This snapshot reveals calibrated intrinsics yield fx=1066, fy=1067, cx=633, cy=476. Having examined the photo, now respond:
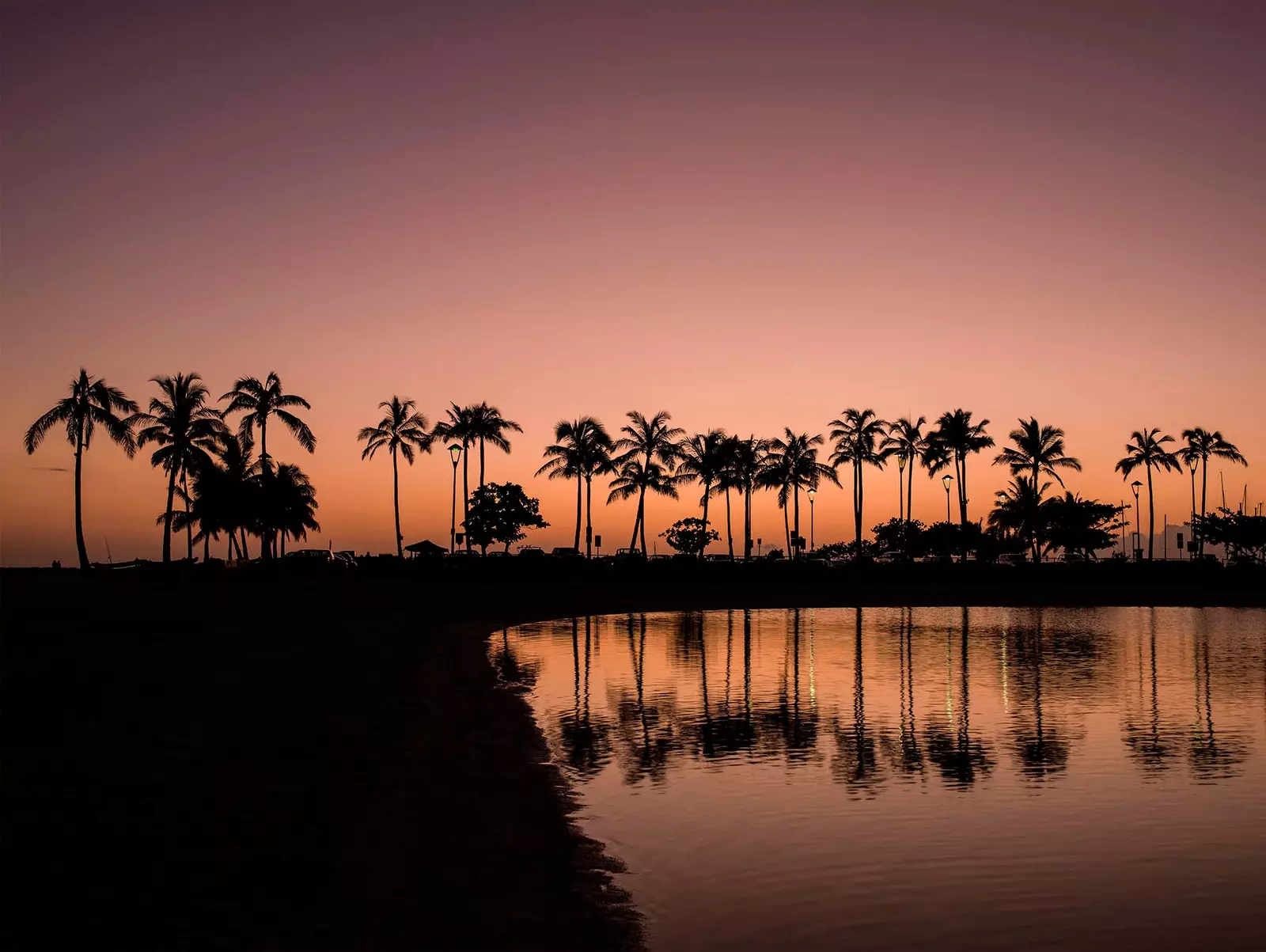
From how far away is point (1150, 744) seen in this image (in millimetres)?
14664

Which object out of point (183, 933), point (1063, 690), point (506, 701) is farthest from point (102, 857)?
point (1063, 690)

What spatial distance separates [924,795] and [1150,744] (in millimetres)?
4898

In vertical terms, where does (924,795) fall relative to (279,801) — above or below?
below

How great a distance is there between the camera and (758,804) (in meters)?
11.4

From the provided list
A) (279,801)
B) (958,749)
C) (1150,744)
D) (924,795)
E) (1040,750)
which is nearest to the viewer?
(279,801)

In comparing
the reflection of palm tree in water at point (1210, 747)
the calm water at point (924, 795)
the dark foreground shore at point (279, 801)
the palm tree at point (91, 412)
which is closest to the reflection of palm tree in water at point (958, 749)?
the calm water at point (924, 795)

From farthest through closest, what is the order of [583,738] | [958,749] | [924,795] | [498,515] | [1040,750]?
[498,515] → [583,738] → [958,749] → [1040,750] → [924,795]

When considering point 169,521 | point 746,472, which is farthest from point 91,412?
point 746,472

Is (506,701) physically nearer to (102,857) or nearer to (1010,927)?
(102,857)

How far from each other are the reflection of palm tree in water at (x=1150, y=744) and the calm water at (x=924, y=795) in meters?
0.05

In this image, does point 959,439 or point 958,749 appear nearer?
point 958,749

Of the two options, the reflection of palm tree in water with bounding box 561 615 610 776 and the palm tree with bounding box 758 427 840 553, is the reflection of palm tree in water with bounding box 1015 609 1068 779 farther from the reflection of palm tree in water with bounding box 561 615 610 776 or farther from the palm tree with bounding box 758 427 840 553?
the palm tree with bounding box 758 427 840 553

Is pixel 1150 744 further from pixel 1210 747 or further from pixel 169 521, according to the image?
pixel 169 521

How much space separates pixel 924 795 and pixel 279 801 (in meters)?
6.80
